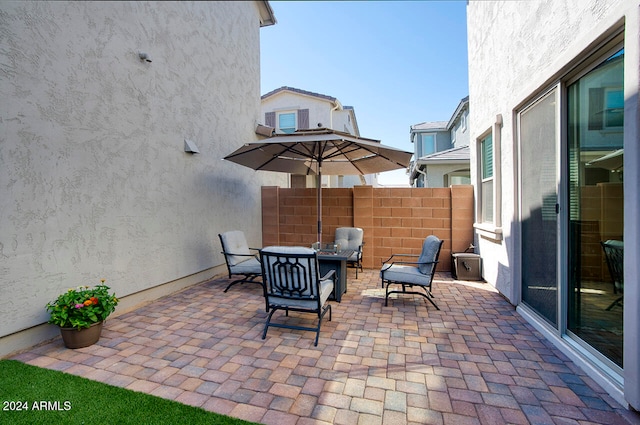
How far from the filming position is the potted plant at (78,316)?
3053 mm

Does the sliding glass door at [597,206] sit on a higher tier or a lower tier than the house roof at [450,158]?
lower

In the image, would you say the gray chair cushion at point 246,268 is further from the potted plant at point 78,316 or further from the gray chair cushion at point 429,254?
the gray chair cushion at point 429,254

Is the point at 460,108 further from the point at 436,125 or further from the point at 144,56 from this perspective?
the point at 144,56

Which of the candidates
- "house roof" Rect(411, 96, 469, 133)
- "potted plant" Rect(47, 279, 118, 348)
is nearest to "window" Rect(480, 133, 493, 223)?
"potted plant" Rect(47, 279, 118, 348)

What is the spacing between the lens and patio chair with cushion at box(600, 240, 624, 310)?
228 centimetres

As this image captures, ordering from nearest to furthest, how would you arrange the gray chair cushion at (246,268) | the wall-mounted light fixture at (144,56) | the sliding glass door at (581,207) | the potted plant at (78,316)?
the sliding glass door at (581,207) < the potted plant at (78,316) < the wall-mounted light fixture at (144,56) < the gray chair cushion at (246,268)

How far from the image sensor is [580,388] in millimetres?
2369

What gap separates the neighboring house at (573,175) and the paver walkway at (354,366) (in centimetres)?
36

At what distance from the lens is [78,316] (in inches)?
122

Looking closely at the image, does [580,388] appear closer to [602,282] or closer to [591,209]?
[602,282]

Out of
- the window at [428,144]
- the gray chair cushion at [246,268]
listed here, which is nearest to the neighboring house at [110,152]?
the gray chair cushion at [246,268]

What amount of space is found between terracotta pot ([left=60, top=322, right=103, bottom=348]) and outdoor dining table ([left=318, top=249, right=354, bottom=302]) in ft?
9.81

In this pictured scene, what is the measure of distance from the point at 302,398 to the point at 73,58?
15.3 feet

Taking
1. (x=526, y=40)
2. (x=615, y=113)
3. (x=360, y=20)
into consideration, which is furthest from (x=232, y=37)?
(x=615, y=113)
